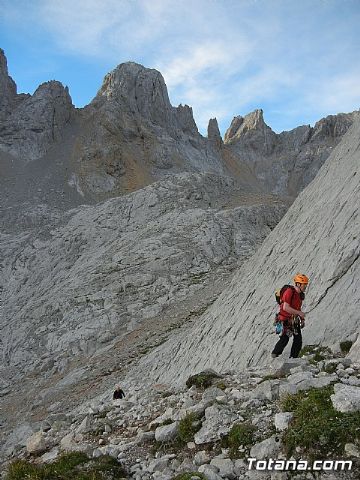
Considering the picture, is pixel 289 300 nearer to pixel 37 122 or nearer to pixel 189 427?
pixel 189 427

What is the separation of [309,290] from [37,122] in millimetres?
77810

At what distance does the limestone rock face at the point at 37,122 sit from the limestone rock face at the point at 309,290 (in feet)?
207

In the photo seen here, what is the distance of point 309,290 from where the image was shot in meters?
12.6

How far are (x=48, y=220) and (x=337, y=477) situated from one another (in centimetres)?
5078

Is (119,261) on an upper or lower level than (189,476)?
upper

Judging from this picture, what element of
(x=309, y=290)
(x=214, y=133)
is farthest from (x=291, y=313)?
(x=214, y=133)

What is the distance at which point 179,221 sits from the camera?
130 feet

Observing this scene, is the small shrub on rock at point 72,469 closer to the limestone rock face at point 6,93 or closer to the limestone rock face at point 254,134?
the limestone rock face at point 6,93

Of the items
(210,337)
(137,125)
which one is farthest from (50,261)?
(137,125)

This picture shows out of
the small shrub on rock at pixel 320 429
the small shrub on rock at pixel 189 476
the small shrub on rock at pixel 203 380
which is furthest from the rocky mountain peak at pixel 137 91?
the small shrub on rock at pixel 189 476

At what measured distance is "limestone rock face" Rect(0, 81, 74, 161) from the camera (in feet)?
247

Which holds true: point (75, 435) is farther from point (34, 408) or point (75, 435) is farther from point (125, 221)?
point (125, 221)

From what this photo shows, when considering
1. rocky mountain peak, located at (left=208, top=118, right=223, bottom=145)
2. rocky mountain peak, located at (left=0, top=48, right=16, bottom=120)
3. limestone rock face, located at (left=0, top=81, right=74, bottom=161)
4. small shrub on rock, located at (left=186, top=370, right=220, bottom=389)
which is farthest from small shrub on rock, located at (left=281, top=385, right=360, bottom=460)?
rocky mountain peak, located at (left=208, top=118, right=223, bottom=145)

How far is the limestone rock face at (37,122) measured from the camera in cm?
7544
